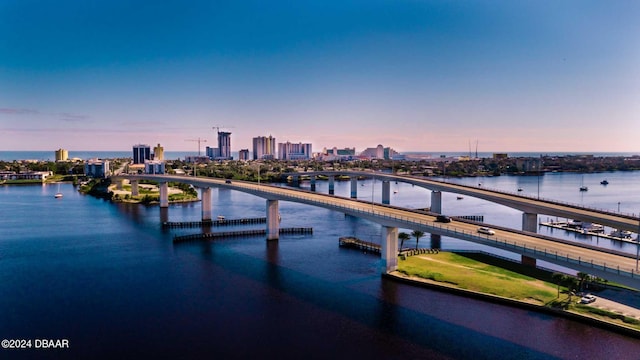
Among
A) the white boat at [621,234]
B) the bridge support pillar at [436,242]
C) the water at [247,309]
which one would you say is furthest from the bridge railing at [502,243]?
the white boat at [621,234]

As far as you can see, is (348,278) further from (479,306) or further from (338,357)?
(338,357)

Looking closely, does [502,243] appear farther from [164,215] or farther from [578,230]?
[164,215]

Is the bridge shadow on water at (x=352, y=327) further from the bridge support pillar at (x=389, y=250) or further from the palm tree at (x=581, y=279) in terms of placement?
the palm tree at (x=581, y=279)

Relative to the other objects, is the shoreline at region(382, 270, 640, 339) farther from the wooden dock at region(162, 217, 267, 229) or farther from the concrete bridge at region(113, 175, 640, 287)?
the wooden dock at region(162, 217, 267, 229)

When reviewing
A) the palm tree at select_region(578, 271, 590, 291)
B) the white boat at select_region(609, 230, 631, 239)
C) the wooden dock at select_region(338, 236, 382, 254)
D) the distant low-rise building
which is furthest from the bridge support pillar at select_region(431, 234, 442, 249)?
the distant low-rise building

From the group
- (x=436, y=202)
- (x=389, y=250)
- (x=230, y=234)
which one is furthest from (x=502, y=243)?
(x=436, y=202)

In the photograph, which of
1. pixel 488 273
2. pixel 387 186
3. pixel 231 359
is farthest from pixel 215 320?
pixel 387 186
